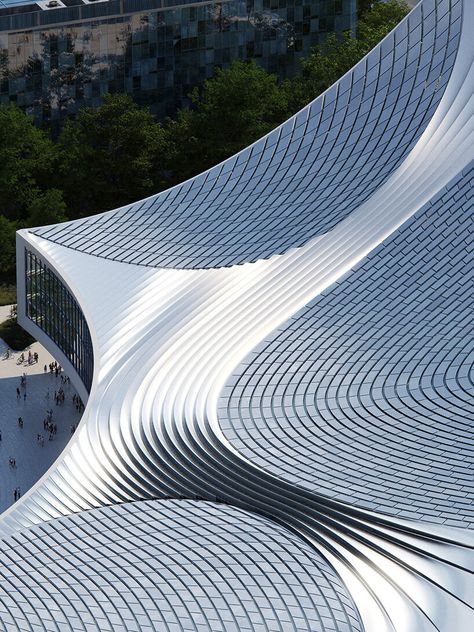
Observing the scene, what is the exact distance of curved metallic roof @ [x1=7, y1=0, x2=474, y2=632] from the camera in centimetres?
3878

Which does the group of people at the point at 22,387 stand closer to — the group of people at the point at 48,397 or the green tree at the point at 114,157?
the group of people at the point at 48,397

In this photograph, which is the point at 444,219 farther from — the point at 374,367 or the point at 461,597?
the point at 461,597

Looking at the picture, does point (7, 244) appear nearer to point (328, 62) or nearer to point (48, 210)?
point (48, 210)

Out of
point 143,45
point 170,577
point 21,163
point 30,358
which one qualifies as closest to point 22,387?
point 30,358

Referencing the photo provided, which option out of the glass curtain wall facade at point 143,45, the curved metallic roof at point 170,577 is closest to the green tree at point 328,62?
the glass curtain wall facade at point 143,45

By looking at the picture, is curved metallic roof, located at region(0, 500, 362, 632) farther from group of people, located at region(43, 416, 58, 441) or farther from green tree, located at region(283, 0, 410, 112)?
green tree, located at region(283, 0, 410, 112)

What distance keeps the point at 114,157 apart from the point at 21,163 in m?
4.48

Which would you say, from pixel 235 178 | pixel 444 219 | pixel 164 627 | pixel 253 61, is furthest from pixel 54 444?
pixel 253 61

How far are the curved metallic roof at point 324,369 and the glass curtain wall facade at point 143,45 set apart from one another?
2259 cm

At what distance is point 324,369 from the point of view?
4775 centimetres

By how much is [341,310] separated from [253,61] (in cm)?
3323

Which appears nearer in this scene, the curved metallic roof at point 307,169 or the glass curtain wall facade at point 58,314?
the glass curtain wall facade at point 58,314

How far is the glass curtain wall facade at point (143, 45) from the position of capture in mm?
80312

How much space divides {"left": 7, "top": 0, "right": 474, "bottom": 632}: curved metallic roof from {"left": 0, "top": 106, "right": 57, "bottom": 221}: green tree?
15.8 metres
